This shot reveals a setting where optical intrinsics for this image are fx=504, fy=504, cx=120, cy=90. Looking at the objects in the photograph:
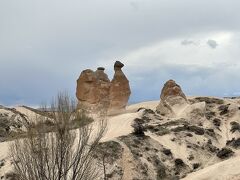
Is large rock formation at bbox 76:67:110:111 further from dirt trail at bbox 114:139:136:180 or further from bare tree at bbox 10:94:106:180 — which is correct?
bare tree at bbox 10:94:106:180

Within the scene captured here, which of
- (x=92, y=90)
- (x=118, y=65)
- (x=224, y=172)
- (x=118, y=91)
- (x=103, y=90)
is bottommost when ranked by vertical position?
(x=224, y=172)

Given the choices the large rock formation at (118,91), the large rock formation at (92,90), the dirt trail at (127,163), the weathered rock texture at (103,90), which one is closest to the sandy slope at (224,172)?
the dirt trail at (127,163)

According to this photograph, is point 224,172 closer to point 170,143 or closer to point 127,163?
point 127,163

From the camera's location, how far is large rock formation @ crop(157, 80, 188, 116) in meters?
64.0

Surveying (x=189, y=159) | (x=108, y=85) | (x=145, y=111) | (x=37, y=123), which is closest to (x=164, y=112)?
(x=145, y=111)

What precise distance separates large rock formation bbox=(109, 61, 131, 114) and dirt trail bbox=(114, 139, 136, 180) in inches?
524

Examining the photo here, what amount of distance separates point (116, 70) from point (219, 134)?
15.4 m

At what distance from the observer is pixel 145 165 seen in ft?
154

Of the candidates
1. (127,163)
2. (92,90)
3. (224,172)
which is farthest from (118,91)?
(224,172)

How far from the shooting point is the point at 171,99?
64.9 meters

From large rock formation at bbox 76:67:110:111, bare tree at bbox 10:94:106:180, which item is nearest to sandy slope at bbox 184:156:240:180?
bare tree at bbox 10:94:106:180

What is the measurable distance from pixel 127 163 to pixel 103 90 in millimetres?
17432

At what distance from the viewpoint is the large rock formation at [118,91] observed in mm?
62594

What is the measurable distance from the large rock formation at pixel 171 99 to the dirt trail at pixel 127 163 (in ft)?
52.7
